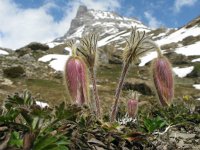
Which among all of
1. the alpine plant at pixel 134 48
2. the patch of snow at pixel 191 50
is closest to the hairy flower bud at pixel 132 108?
the alpine plant at pixel 134 48

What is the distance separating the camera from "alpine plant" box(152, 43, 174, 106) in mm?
3744

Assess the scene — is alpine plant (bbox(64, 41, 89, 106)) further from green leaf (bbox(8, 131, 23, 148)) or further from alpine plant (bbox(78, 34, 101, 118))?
green leaf (bbox(8, 131, 23, 148))

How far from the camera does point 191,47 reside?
74938 millimetres

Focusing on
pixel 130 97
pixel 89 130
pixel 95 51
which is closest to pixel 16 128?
pixel 89 130

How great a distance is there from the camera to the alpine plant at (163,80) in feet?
12.3

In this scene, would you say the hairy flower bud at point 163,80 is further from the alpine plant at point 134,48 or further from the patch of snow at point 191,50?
the patch of snow at point 191,50

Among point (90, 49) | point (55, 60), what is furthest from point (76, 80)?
point (55, 60)

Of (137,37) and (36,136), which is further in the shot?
(137,37)

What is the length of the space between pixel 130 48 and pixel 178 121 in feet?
2.80

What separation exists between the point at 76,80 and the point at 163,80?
0.82 m

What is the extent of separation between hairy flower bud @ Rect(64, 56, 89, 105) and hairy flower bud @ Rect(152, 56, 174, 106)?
2.20 feet

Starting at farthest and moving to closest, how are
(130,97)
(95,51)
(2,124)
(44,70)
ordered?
(44,70), (130,97), (95,51), (2,124)

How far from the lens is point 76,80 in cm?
344

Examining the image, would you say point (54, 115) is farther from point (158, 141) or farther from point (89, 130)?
point (158, 141)
